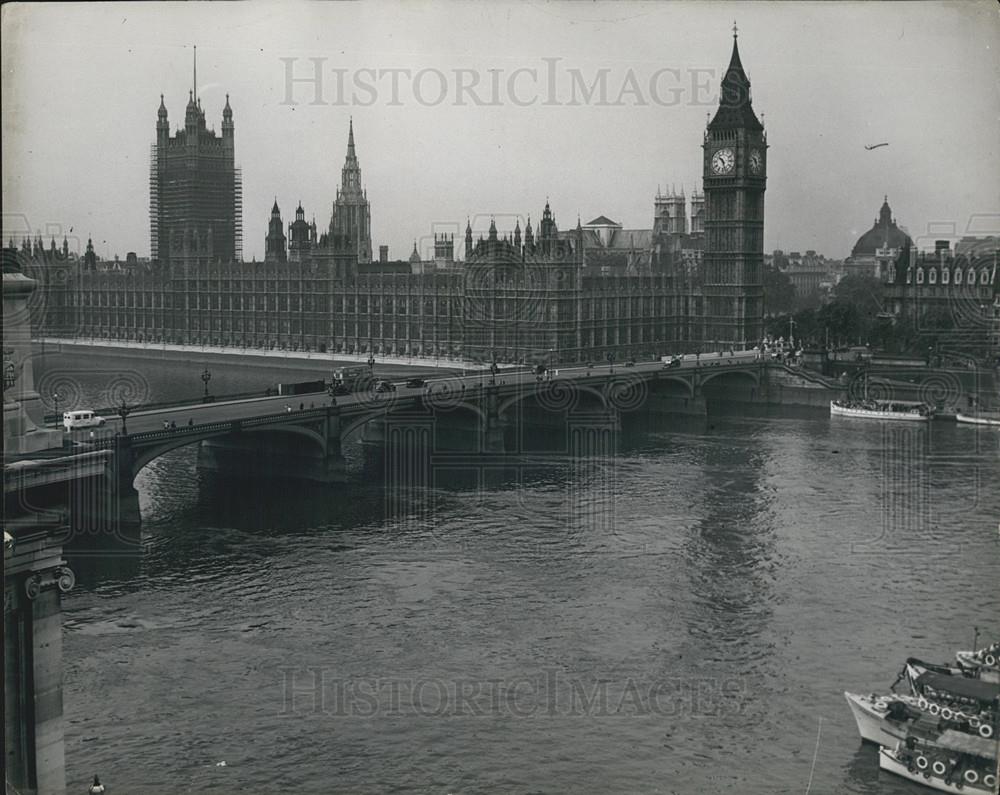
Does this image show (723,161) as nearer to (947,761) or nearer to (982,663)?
(982,663)

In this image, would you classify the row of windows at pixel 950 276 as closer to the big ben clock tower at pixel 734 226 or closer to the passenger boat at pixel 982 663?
the big ben clock tower at pixel 734 226

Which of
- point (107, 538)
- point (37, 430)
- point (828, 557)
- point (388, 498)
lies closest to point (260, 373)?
point (388, 498)

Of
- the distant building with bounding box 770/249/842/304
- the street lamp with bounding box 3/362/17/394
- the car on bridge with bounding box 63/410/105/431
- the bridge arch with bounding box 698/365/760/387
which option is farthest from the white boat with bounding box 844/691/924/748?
the distant building with bounding box 770/249/842/304

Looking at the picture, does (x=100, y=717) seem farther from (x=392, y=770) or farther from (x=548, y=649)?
(x=548, y=649)

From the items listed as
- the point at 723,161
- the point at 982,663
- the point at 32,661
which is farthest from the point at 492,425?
the point at 32,661

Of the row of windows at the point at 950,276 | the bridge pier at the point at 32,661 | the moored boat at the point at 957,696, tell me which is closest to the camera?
the bridge pier at the point at 32,661

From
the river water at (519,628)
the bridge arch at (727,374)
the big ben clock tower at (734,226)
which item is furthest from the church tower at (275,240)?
the river water at (519,628)

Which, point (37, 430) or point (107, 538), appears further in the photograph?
point (107, 538)
